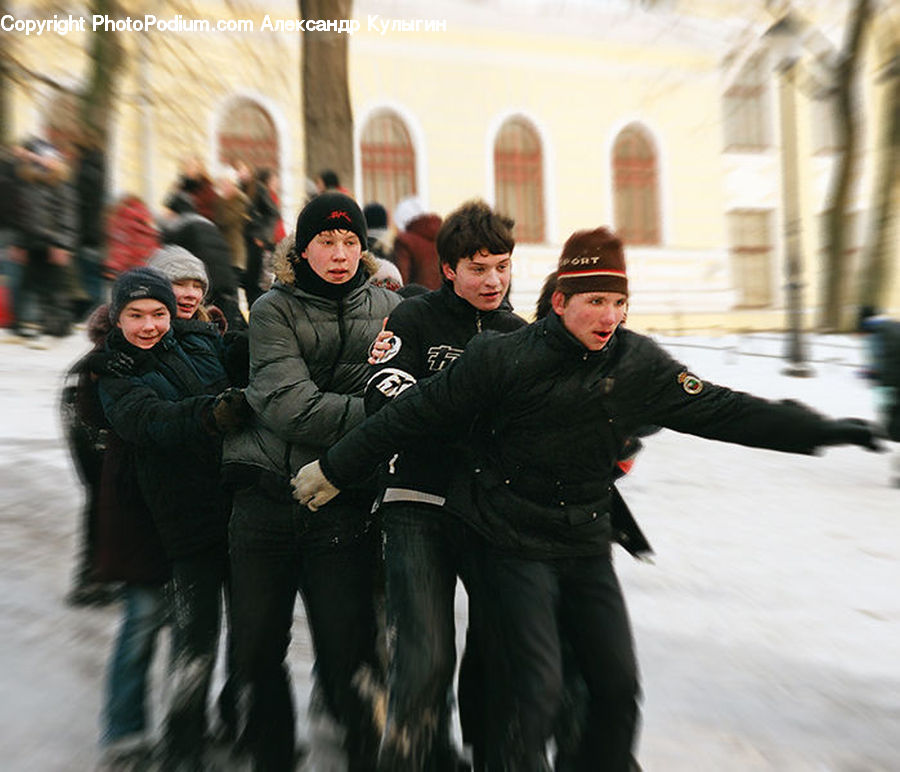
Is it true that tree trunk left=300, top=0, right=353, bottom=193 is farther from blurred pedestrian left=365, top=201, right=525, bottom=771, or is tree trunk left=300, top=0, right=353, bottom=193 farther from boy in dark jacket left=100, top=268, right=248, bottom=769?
blurred pedestrian left=365, top=201, right=525, bottom=771

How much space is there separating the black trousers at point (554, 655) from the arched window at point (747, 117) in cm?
2363

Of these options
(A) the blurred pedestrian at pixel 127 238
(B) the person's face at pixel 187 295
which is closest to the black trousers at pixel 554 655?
(B) the person's face at pixel 187 295

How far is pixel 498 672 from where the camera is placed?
2941 millimetres

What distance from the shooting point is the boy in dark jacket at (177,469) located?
3430 mm

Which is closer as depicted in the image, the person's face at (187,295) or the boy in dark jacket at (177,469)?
the boy in dark jacket at (177,469)

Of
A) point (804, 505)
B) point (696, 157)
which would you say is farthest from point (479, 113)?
point (804, 505)

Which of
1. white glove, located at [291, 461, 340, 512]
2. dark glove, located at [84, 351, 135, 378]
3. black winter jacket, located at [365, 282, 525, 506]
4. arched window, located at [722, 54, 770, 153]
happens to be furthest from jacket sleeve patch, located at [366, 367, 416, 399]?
arched window, located at [722, 54, 770, 153]

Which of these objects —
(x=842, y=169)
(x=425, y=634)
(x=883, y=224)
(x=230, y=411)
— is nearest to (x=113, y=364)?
(x=230, y=411)

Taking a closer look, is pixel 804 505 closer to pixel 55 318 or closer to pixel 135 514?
pixel 135 514

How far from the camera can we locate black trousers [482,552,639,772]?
9.17 feet

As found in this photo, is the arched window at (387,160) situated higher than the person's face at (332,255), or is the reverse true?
the arched window at (387,160)

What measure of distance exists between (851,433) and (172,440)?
6.64 ft

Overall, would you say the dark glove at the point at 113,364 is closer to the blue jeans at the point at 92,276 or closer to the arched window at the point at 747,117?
the blue jeans at the point at 92,276

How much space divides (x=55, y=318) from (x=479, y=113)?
13.4 m
